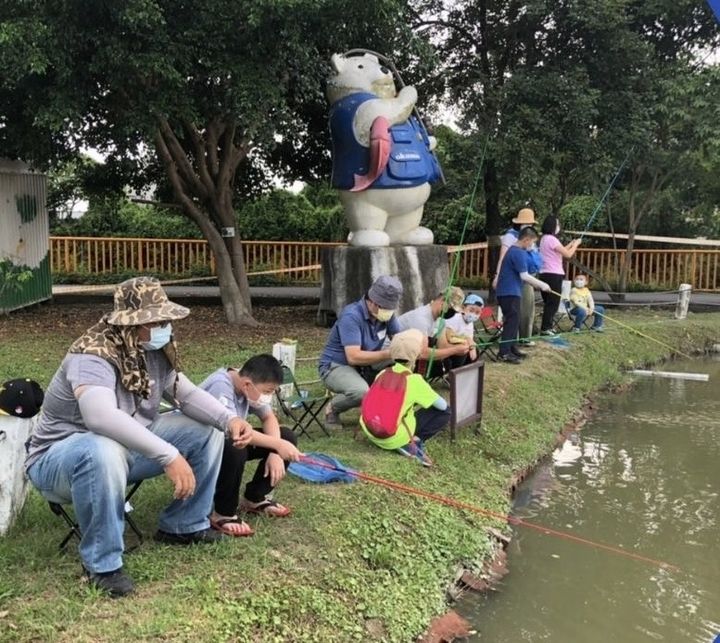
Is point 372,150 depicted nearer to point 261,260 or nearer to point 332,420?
point 332,420

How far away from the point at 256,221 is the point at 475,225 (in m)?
5.73

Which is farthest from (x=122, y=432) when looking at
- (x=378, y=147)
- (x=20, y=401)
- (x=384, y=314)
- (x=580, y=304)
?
(x=580, y=304)

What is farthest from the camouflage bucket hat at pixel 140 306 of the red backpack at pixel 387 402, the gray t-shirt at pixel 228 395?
the red backpack at pixel 387 402

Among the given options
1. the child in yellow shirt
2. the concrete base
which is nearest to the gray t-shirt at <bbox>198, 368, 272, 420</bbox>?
the concrete base

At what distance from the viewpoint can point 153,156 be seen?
39.8 ft

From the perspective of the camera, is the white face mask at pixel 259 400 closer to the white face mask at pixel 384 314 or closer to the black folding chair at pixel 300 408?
the black folding chair at pixel 300 408

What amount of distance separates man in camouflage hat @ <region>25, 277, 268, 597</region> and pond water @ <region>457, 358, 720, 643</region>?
1598 millimetres

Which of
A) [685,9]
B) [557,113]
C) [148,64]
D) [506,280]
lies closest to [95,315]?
[148,64]

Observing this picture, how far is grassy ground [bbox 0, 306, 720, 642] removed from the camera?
282 centimetres

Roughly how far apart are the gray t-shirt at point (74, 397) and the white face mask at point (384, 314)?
2.29 m

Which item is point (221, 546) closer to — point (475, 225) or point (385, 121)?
point (385, 121)

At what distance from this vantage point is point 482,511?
459 cm

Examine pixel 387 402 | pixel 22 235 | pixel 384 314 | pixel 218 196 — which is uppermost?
pixel 218 196

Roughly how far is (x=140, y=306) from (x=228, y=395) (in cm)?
77
